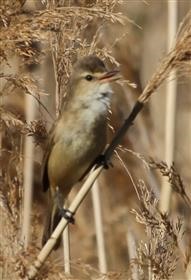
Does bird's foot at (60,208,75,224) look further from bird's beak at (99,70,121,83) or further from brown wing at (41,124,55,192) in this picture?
bird's beak at (99,70,121,83)

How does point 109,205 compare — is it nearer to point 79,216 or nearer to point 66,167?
point 79,216

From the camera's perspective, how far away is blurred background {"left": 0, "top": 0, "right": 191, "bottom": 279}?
190cm

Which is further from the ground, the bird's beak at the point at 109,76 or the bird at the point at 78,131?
the bird's beak at the point at 109,76

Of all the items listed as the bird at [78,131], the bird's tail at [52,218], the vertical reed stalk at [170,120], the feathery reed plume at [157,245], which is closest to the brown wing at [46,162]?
the bird at [78,131]

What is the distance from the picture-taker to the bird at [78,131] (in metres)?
2.46

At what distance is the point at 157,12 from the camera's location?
17.6 ft

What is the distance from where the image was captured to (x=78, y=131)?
2600mm

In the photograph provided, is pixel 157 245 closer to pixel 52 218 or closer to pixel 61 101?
pixel 61 101

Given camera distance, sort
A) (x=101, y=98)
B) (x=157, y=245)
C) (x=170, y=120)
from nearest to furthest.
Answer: (x=157, y=245)
(x=101, y=98)
(x=170, y=120)

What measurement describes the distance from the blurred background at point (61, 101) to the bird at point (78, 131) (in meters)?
0.08

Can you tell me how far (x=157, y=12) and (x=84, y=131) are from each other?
298 cm

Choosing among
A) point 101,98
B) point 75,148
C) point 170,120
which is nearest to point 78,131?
point 75,148

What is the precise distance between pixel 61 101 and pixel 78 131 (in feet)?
0.98

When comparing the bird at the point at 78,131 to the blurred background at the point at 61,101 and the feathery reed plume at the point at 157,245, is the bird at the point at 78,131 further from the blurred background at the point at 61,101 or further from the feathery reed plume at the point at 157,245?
the feathery reed plume at the point at 157,245
